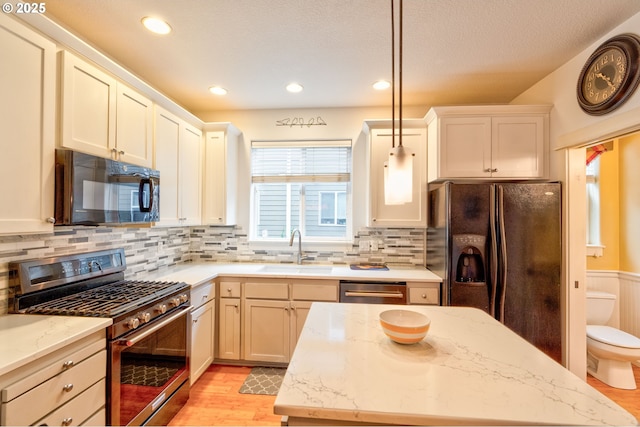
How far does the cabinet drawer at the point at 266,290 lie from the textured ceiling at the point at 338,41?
1854mm

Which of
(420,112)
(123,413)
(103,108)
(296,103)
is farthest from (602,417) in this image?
(296,103)

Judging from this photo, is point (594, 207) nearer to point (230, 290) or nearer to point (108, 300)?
point (230, 290)

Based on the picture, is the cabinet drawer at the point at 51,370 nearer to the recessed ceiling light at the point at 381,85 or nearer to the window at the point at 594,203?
the recessed ceiling light at the point at 381,85

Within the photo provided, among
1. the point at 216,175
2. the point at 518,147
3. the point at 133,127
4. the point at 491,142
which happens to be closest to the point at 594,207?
the point at 518,147

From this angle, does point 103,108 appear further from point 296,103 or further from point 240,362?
point 240,362

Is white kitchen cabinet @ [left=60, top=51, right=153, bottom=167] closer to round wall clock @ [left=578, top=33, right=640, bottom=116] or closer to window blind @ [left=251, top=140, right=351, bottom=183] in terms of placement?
window blind @ [left=251, top=140, right=351, bottom=183]

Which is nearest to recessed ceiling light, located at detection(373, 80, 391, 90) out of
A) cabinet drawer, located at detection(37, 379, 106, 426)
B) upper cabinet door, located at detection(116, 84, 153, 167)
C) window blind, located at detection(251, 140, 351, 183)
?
window blind, located at detection(251, 140, 351, 183)

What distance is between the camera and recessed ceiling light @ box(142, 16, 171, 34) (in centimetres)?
167

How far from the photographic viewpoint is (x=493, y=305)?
2.16m

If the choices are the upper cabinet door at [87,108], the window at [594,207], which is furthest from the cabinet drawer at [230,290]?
the window at [594,207]

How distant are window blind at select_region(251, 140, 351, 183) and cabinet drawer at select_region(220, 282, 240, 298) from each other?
1.21m

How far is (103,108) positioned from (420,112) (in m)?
2.77

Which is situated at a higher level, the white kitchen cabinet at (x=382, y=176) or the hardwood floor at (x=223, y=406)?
the white kitchen cabinet at (x=382, y=176)

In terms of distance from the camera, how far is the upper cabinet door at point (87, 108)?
4.70 feet
